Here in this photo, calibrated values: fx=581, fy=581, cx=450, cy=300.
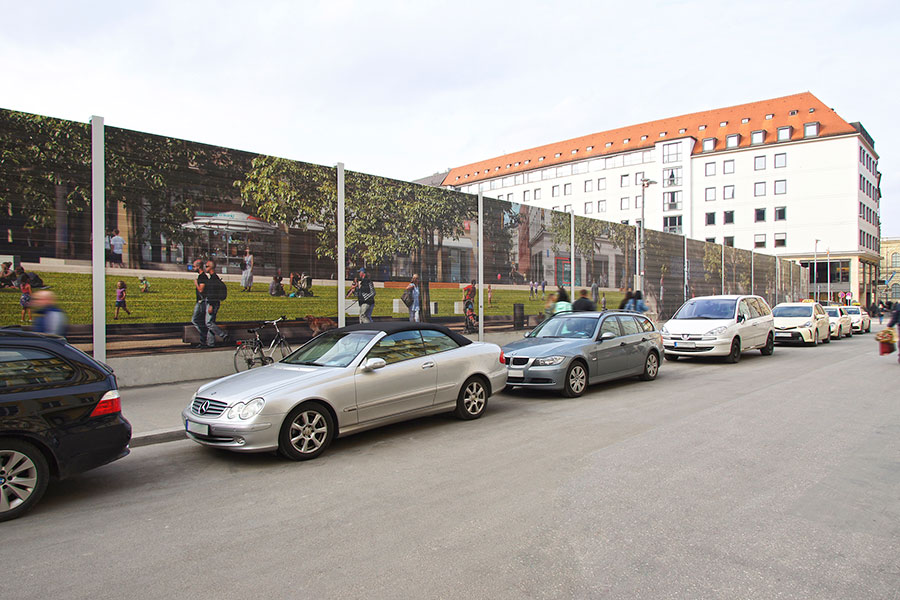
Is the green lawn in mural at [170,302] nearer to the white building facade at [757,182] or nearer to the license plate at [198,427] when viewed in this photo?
the license plate at [198,427]

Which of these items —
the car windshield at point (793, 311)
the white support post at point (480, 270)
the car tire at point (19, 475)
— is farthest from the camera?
the car windshield at point (793, 311)

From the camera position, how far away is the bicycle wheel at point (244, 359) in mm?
11523

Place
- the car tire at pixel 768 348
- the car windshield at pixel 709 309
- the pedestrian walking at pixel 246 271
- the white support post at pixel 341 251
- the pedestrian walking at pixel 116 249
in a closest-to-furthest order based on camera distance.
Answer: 1. the pedestrian walking at pixel 116 249
2. the pedestrian walking at pixel 246 271
3. the white support post at pixel 341 251
4. the car windshield at pixel 709 309
5. the car tire at pixel 768 348

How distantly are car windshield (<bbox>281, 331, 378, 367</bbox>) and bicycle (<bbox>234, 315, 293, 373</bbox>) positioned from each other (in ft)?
14.5

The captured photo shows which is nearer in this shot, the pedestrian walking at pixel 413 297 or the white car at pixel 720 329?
the white car at pixel 720 329

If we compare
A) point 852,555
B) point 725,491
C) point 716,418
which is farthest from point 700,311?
point 852,555

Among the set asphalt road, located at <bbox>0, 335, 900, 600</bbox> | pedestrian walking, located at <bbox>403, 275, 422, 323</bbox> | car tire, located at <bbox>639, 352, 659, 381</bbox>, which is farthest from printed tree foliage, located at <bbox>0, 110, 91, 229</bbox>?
car tire, located at <bbox>639, 352, 659, 381</bbox>

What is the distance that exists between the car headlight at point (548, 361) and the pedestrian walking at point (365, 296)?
216 inches

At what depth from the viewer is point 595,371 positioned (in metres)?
10.1

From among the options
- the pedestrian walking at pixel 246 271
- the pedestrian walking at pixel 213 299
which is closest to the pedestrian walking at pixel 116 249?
the pedestrian walking at pixel 213 299

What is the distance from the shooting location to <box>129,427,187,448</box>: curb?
6745 millimetres

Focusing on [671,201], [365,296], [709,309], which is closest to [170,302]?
[365,296]

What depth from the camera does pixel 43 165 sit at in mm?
9289

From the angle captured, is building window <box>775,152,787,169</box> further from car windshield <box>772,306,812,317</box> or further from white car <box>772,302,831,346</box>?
car windshield <box>772,306,812,317</box>
